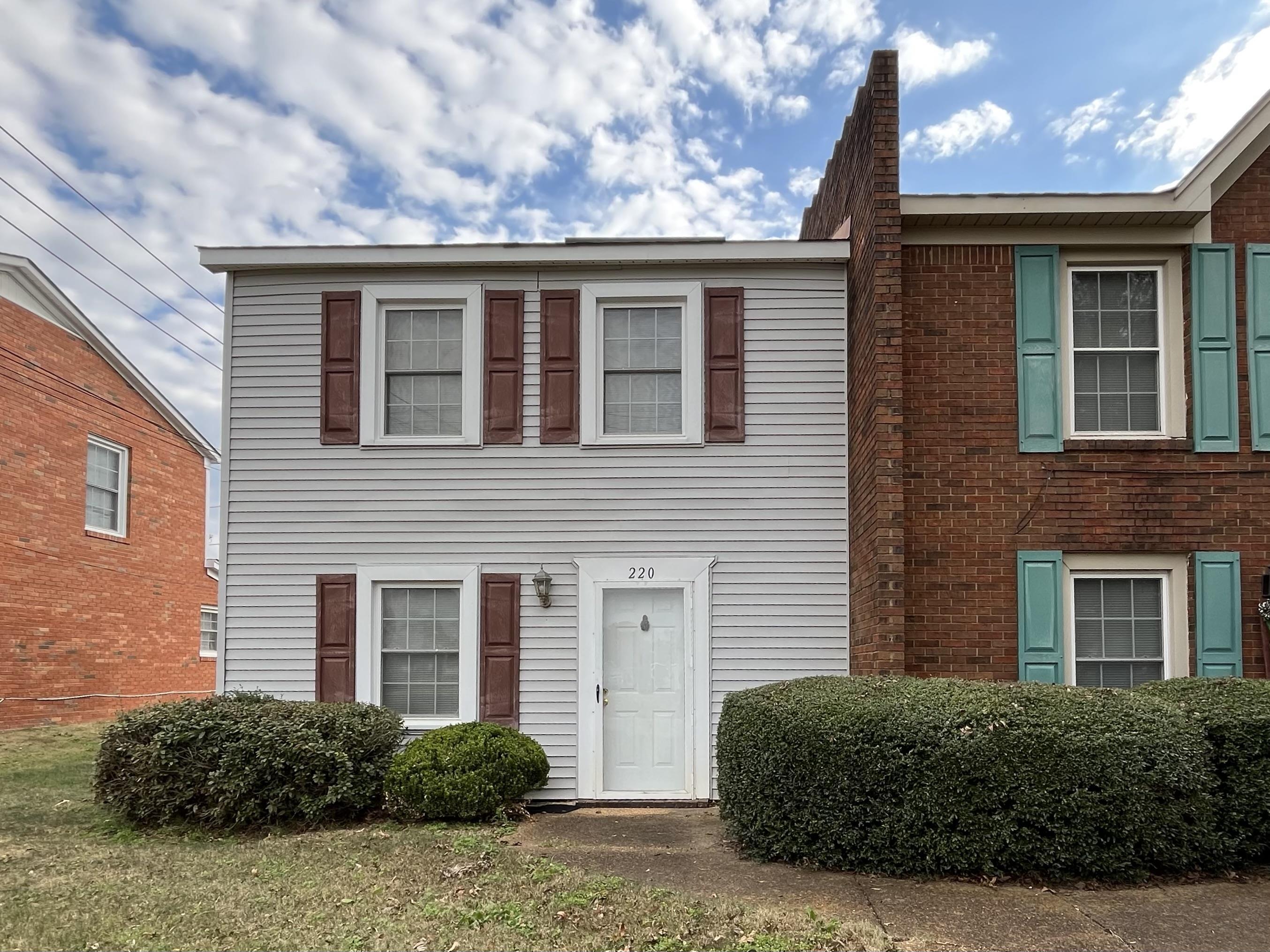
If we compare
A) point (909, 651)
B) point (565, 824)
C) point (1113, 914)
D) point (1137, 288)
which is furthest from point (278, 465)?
point (1137, 288)

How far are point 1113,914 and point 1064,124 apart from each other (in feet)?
31.4

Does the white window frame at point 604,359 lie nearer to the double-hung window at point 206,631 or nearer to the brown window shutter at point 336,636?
the brown window shutter at point 336,636

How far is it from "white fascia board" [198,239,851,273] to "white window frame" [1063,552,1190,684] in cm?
356

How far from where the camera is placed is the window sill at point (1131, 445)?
8.07 metres

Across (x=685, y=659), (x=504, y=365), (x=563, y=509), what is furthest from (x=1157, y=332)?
(x=504, y=365)

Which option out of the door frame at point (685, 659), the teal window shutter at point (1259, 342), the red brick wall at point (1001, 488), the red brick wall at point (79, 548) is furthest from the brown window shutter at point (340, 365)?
the teal window shutter at point (1259, 342)

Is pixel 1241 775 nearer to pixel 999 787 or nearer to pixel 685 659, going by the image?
pixel 999 787

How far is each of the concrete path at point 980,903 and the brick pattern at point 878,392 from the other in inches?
91.3

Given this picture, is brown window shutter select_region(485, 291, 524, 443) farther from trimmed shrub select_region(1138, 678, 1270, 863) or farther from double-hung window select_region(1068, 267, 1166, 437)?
trimmed shrub select_region(1138, 678, 1270, 863)

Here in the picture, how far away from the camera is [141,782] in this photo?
733 cm

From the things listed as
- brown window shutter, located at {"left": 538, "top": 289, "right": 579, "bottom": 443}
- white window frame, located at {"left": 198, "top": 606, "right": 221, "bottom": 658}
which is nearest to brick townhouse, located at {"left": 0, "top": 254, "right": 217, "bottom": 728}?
white window frame, located at {"left": 198, "top": 606, "right": 221, "bottom": 658}

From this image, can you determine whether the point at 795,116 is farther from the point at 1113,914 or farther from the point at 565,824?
the point at 1113,914

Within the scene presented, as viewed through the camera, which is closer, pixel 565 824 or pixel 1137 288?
pixel 565 824

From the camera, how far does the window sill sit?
8.07 m
